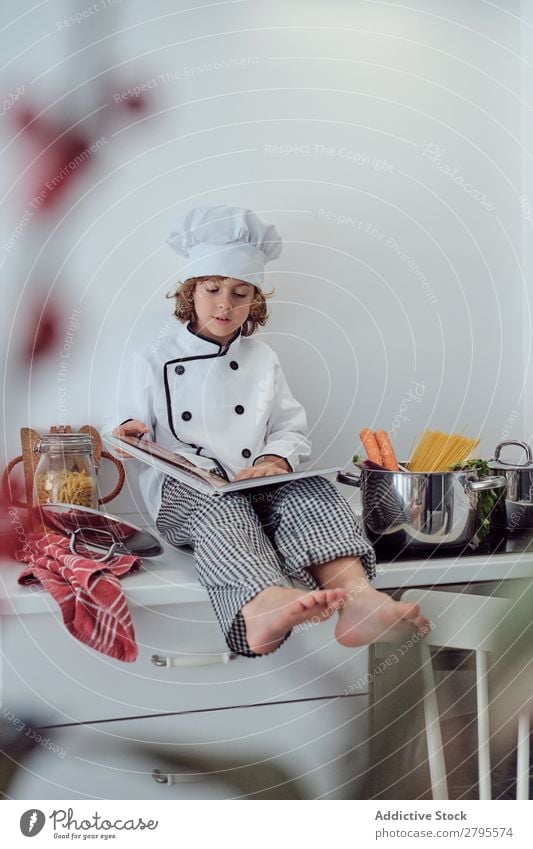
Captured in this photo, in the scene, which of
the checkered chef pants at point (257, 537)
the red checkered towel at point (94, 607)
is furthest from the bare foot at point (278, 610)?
the red checkered towel at point (94, 607)

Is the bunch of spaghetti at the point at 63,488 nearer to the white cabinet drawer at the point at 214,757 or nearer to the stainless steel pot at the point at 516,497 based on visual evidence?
the white cabinet drawer at the point at 214,757

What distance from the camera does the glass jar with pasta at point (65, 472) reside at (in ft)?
2.87

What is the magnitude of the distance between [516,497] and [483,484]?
11 centimetres

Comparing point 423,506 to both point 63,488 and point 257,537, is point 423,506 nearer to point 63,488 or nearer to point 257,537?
point 257,537

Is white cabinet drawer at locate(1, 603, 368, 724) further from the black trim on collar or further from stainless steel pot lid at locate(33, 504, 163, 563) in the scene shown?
the black trim on collar

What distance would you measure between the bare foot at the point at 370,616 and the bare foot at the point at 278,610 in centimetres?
2

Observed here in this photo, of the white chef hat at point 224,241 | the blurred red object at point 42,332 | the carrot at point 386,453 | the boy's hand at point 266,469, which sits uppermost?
the white chef hat at point 224,241

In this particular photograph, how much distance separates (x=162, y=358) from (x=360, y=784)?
0.52 m

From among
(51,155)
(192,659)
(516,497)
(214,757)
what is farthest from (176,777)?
(51,155)

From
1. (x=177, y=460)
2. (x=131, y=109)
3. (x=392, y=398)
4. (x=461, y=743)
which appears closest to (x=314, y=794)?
(x=461, y=743)

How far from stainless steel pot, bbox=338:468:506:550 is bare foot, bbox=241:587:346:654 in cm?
16

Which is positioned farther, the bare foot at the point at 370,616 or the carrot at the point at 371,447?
the carrot at the point at 371,447
